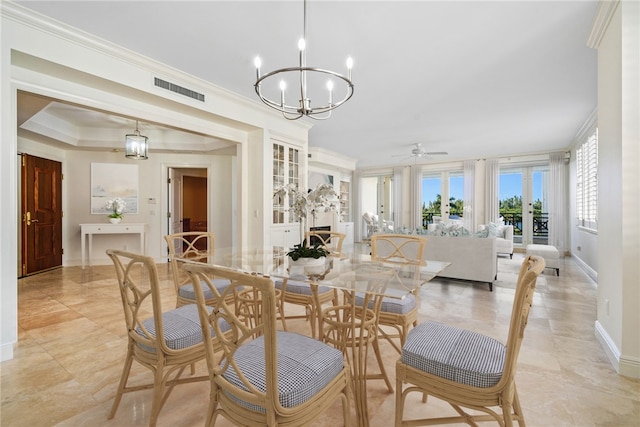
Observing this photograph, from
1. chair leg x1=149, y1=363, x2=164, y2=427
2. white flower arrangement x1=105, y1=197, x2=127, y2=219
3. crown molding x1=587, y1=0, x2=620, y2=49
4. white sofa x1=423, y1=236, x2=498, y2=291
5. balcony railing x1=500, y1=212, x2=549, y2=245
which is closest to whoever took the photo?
chair leg x1=149, y1=363, x2=164, y2=427

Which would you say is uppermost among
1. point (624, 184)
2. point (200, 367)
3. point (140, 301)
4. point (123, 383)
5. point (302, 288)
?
point (624, 184)

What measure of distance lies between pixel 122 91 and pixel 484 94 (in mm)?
4307

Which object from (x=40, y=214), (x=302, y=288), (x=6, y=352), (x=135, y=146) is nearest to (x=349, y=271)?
(x=302, y=288)

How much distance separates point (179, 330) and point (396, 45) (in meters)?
2.87

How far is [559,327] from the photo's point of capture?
2822 mm

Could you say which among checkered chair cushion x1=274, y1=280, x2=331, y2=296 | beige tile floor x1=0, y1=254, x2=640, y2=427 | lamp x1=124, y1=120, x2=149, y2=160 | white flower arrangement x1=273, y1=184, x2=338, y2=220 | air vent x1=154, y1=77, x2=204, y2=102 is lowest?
beige tile floor x1=0, y1=254, x2=640, y2=427

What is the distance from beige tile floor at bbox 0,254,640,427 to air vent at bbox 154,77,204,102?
241 centimetres

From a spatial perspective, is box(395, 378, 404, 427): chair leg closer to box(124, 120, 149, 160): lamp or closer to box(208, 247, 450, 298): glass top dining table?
box(208, 247, 450, 298): glass top dining table

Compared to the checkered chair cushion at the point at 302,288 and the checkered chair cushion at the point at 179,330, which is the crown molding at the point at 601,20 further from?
the checkered chair cushion at the point at 179,330

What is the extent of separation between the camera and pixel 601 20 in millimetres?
2301

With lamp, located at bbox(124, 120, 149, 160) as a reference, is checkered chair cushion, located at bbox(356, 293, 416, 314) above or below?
below

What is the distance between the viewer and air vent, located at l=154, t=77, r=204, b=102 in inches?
126

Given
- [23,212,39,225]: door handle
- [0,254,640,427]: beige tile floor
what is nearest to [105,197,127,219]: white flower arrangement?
[23,212,39,225]: door handle

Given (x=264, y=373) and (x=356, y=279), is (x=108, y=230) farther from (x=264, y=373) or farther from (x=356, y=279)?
(x=264, y=373)
